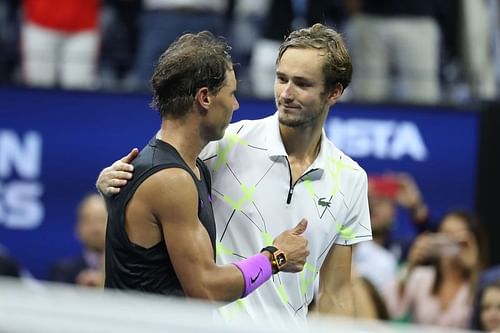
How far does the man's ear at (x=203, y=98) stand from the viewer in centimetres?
376

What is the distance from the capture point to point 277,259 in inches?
151

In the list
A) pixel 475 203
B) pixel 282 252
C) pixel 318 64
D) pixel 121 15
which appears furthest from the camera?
pixel 121 15

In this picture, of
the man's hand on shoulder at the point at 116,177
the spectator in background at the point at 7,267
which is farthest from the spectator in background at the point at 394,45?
the man's hand on shoulder at the point at 116,177

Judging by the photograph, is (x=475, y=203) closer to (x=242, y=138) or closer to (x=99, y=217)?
(x=99, y=217)

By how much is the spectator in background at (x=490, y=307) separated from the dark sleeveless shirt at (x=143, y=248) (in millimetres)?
2820

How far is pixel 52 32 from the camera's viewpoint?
330 inches

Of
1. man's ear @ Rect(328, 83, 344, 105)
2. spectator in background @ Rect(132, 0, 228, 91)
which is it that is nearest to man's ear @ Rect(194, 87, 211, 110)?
man's ear @ Rect(328, 83, 344, 105)

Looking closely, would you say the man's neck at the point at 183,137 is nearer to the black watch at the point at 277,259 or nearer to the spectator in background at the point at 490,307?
the black watch at the point at 277,259

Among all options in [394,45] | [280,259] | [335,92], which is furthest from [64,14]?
[280,259]

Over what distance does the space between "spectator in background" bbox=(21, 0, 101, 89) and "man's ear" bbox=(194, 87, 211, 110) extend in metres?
4.63

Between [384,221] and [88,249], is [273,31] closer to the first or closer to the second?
[384,221]

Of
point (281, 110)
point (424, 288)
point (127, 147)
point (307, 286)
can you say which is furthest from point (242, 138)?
point (127, 147)

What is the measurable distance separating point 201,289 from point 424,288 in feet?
12.1

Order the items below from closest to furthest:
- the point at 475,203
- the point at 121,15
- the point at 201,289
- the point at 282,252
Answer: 1. the point at 201,289
2. the point at 282,252
3. the point at 475,203
4. the point at 121,15
